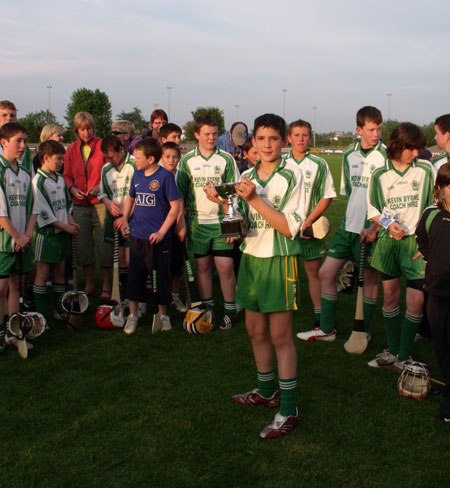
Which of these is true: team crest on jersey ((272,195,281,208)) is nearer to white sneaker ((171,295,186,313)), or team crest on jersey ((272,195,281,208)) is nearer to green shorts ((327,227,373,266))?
green shorts ((327,227,373,266))

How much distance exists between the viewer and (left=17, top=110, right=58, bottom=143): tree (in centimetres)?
6245

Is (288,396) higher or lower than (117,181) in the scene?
lower

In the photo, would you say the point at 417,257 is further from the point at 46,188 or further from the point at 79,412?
the point at 46,188

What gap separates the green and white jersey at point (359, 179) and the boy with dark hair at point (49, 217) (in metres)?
2.86

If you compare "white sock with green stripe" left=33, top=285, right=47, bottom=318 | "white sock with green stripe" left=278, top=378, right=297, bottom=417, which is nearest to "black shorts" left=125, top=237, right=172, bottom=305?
"white sock with green stripe" left=33, top=285, right=47, bottom=318

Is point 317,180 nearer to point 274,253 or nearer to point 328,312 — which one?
point 328,312

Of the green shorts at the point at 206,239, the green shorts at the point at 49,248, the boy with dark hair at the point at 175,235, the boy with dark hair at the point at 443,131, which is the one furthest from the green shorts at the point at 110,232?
the boy with dark hair at the point at 443,131

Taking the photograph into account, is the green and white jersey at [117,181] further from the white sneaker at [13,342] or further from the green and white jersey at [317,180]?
the green and white jersey at [317,180]

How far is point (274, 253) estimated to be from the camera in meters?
3.36

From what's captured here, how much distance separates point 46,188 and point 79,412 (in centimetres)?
258

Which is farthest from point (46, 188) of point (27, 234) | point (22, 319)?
point (22, 319)

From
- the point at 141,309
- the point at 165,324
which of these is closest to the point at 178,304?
the point at 141,309

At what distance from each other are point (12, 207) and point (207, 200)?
1974mm

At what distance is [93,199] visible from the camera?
6.55 meters
